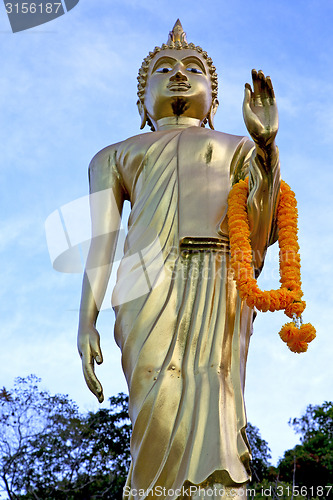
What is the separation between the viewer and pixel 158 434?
200 inches

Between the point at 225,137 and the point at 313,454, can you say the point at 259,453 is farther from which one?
the point at 225,137

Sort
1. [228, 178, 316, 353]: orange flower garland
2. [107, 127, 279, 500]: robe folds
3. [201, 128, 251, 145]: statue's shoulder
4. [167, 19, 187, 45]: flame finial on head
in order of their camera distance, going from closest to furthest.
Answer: [107, 127, 279, 500]: robe folds → [228, 178, 316, 353]: orange flower garland → [201, 128, 251, 145]: statue's shoulder → [167, 19, 187, 45]: flame finial on head

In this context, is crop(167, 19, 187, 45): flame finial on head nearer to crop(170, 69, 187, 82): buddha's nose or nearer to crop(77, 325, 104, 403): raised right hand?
crop(170, 69, 187, 82): buddha's nose

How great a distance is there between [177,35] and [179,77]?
0.56 metres

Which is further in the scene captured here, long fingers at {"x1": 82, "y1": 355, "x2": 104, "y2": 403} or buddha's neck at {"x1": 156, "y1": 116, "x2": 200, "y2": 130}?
buddha's neck at {"x1": 156, "y1": 116, "x2": 200, "y2": 130}

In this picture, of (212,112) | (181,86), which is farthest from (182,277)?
(212,112)

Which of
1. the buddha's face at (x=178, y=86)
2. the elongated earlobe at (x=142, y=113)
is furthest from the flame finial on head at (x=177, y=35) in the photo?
the elongated earlobe at (x=142, y=113)

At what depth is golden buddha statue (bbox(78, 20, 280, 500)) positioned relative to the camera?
5047 millimetres

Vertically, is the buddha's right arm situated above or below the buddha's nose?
below

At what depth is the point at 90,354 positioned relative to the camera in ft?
18.5

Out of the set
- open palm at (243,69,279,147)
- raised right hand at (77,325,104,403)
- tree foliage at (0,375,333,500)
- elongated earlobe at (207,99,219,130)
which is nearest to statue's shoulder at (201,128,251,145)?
elongated earlobe at (207,99,219,130)

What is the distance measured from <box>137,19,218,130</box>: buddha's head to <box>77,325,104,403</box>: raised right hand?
1920mm

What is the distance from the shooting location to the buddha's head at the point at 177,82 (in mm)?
6512

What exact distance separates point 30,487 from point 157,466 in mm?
15041
